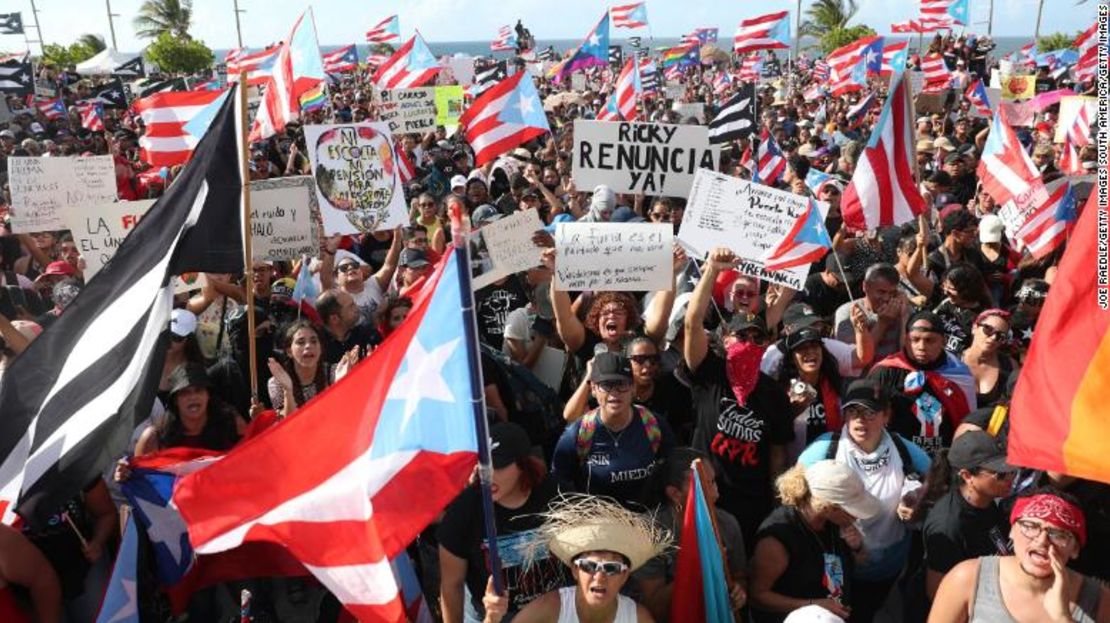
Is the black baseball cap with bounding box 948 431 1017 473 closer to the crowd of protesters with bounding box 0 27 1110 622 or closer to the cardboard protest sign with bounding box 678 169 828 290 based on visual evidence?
the crowd of protesters with bounding box 0 27 1110 622

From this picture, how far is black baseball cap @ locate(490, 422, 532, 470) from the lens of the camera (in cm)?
396

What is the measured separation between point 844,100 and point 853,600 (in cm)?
2328

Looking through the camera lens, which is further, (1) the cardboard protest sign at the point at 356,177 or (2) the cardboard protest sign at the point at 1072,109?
(2) the cardboard protest sign at the point at 1072,109

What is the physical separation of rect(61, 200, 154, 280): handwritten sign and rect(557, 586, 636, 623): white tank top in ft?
15.7

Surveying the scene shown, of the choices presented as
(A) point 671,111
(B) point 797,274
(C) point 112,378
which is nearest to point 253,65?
(A) point 671,111

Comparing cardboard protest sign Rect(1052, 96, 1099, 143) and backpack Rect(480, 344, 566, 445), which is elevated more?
cardboard protest sign Rect(1052, 96, 1099, 143)

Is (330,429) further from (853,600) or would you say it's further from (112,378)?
(853,600)

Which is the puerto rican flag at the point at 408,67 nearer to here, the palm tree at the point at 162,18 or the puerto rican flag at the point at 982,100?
the puerto rican flag at the point at 982,100

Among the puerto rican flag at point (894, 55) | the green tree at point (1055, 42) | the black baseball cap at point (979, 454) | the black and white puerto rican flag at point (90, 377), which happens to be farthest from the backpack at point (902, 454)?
the green tree at point (1055, 42)

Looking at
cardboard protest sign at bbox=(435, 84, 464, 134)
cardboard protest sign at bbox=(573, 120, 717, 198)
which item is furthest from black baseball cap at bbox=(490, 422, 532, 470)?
cardboard protest sign at bbox=(435, 84, 464, 134)

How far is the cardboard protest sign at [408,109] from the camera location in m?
13.6

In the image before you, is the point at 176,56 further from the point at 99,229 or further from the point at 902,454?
the point at 902,454

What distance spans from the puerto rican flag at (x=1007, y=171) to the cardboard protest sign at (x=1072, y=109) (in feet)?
14.6

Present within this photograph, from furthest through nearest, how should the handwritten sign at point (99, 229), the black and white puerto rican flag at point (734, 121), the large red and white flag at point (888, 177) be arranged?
the black and white puerto rican flag at point (734, 121)
the large red and white flag at point (888, 177)
the handwritten sign at point (99, 229)
